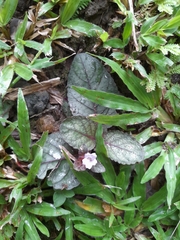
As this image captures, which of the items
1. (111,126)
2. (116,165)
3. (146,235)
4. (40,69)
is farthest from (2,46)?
(146,235)

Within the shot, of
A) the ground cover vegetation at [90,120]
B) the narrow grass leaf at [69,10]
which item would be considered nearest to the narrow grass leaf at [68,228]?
the ground cover vegetation at [90,120]

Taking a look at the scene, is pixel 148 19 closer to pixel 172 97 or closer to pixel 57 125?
pixel 172 97

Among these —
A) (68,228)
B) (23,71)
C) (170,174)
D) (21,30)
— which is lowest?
(68,228)

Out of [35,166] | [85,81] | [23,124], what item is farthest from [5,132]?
[85,81]

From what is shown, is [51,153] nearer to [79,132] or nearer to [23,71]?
[79,132]

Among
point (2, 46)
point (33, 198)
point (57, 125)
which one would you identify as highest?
point (2, 46)

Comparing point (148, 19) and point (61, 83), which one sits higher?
point (148, 19)

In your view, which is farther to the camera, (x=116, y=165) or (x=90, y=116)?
(x=116, y=165)

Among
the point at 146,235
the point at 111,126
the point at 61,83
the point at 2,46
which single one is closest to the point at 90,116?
the point at 111,126
